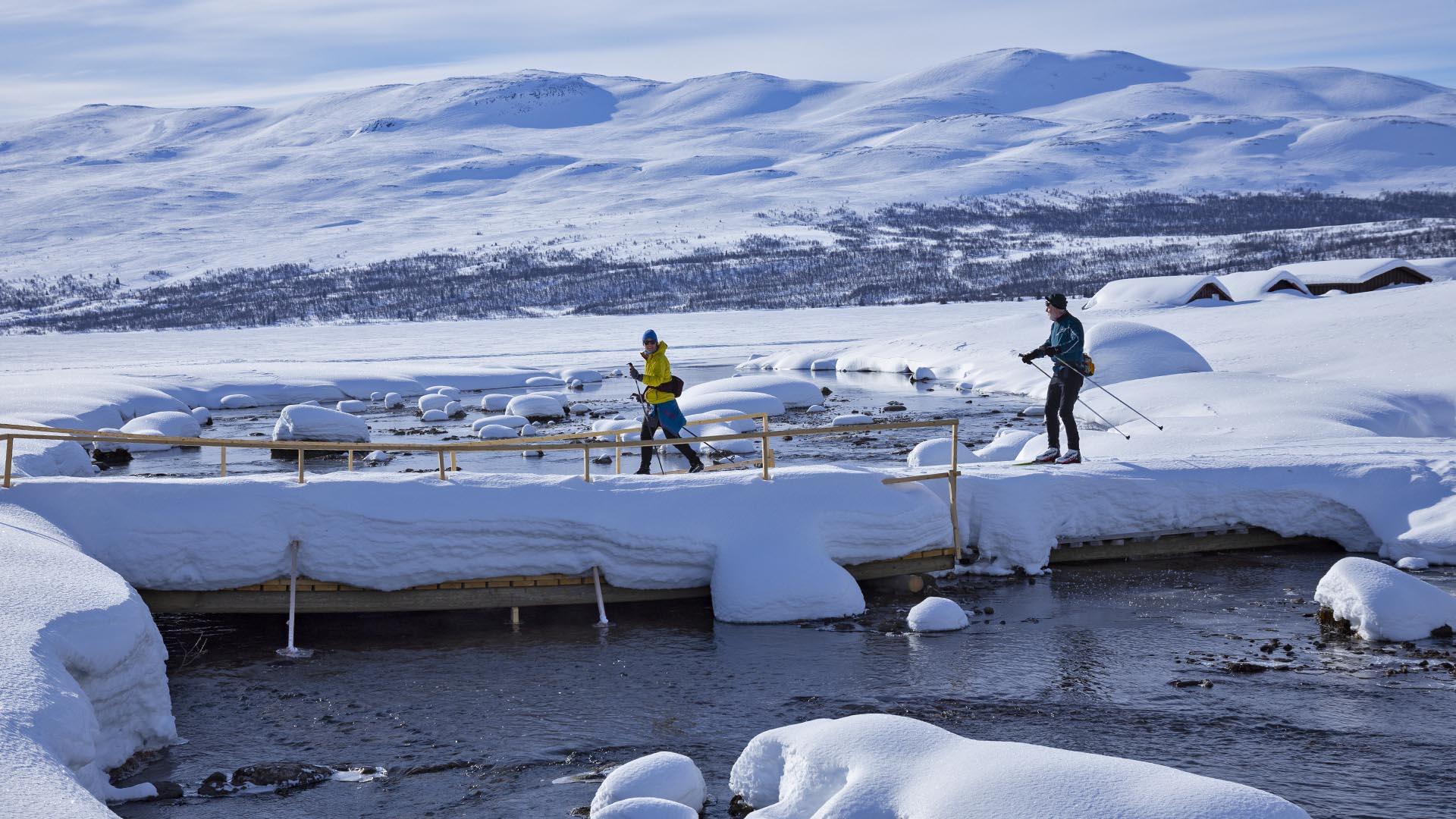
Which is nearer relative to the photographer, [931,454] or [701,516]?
[701,516]

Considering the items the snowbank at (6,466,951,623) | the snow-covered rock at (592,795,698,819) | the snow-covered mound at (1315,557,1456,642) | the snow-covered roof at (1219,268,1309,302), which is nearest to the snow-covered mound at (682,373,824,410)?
the snowbank at (6,466,951,623)

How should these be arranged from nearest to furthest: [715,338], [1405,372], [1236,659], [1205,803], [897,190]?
[1205,803] < [1236,659] < [1405,372] < [715,338] < [897,190]

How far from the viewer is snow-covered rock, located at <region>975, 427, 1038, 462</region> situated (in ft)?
55.9

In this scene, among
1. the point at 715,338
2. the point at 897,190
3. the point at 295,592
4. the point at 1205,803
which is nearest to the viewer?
the point at 1205,803

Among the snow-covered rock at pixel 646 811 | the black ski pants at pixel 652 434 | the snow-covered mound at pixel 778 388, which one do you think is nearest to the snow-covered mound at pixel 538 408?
the snow-covered mound at pixel 778 388

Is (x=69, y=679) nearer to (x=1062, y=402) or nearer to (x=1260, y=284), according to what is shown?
(x=1062, y=402)

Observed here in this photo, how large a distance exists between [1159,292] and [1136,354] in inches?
880

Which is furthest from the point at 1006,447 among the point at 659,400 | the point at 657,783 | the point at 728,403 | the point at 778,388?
the point at 778,388

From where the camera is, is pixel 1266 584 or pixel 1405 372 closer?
pixel 1266 584

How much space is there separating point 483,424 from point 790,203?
482ft

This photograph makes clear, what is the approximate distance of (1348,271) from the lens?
48.7m

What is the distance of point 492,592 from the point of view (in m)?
11.6

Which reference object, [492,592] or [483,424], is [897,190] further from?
[492,592]

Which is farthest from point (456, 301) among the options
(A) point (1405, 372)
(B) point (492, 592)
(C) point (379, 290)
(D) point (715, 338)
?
(B) point (492, 592)
